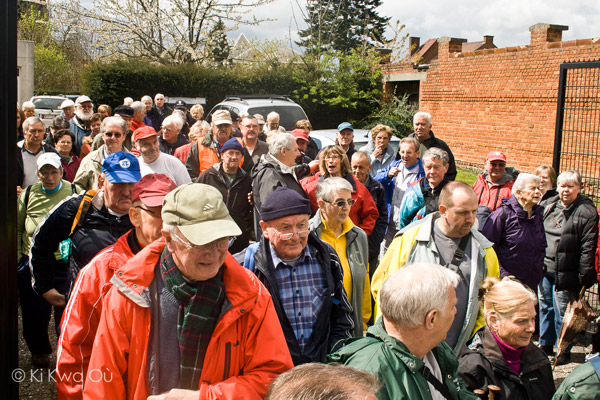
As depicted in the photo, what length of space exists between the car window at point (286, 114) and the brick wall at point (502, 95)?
5.68 m

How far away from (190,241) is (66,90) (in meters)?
35.7

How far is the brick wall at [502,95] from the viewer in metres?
13.9

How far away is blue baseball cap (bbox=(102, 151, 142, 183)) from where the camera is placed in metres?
3.47

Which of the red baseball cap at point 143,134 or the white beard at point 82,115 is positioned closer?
the red baseball cap at point 143,134

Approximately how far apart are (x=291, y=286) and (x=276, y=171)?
7.86 feet

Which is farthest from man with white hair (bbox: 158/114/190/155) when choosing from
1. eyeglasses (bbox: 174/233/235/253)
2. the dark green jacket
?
the dark green jacket

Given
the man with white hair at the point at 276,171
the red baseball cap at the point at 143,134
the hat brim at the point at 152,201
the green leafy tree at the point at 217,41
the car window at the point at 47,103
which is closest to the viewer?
the hat brim at the point at 152,201

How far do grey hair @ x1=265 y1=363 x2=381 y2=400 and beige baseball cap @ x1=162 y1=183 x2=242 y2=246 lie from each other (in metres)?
0.78

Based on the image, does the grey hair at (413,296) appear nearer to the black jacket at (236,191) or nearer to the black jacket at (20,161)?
the black jacket at (236,191)

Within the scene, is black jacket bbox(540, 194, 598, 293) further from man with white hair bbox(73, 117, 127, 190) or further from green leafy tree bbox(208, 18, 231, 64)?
green leafy tree bbox(208, 18, 231, 64)

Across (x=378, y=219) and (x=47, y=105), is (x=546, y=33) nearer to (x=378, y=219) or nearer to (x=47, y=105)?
(x=378, y=219)

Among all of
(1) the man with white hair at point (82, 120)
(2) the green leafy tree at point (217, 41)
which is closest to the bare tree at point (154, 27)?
(2) the green leafy tree at point (217, 41)

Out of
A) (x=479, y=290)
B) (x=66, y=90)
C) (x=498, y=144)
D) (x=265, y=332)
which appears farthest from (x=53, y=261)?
(x=66, y=90)

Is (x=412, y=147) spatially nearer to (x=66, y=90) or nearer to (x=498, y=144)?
(x=498, y=144)
